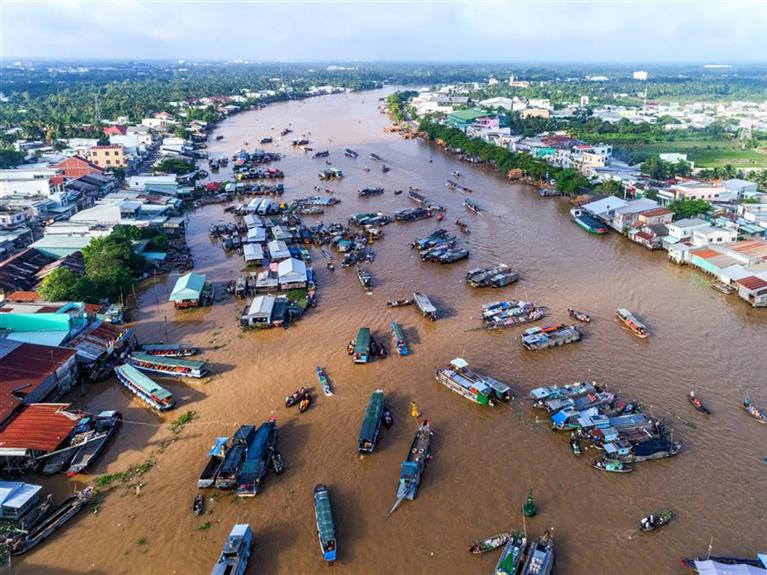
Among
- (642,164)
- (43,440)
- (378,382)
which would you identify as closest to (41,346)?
(43,440)

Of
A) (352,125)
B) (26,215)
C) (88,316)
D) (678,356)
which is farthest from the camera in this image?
(352,125)

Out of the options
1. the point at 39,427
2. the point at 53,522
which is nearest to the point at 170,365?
the point at 39,427

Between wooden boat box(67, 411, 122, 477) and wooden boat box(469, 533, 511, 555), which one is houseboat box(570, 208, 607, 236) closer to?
wooden boat box(469, 533, 511, 555)

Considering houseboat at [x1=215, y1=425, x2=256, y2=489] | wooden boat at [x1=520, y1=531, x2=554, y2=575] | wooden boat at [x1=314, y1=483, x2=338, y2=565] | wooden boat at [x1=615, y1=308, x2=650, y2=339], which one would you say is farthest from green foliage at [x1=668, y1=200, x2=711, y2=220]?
houseboat at [x1=215, y1=425, x2=256, y2=489]

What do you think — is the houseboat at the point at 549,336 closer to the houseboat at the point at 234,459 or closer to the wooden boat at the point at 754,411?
the wooden boat at the point at 754,411

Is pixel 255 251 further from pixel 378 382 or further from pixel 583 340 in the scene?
pixel 583 340
